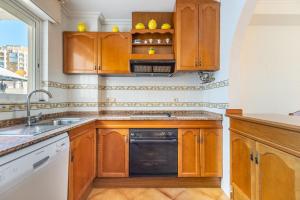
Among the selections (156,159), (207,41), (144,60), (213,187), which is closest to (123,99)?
(144,60)

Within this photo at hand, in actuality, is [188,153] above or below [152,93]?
below

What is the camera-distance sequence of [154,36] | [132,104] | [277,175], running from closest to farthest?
[277,175], [154,36], [132,104]

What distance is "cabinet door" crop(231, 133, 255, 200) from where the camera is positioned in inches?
68.1

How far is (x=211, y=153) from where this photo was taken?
2.61 m

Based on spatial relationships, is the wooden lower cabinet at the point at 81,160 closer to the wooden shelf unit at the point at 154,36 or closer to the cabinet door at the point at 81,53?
the cabinet door at the point at 81,53

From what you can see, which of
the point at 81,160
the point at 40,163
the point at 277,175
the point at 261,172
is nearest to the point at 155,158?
the point at 81,160

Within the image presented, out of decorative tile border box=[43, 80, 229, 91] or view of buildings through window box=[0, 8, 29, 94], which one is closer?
view of buildings through window box=[0, 8, 29, 94]

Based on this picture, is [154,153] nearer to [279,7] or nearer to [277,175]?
[277,175]

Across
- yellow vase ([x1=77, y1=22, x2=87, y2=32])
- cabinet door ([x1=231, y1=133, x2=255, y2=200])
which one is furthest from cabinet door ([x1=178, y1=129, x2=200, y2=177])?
yellow vase ([x1=77, y1=22, x2=87, y2=32])

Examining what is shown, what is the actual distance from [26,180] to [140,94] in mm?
2309

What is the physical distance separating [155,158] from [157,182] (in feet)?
1.05

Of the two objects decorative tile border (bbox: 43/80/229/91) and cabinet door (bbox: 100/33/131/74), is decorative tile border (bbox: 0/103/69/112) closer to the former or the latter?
decorative tile border (bbox: 43/80/229/91)

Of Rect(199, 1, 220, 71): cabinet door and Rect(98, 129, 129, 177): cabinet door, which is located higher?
Rect(199, 1, 220, 71): cabinet door

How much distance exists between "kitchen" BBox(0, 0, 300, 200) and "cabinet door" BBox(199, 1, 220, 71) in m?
0.01
